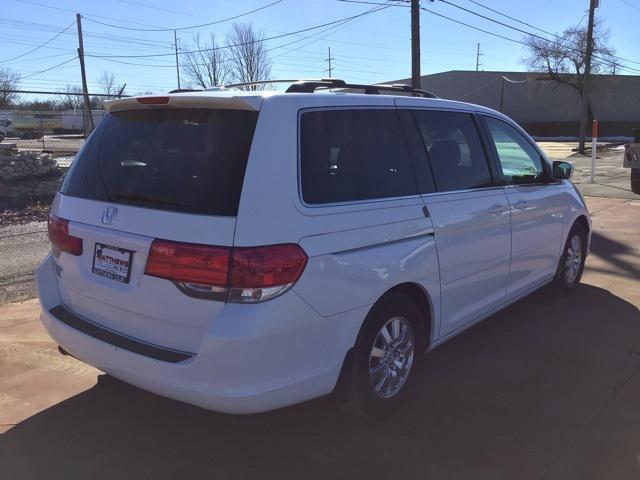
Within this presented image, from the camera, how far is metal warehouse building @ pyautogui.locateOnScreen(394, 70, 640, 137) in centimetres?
5672

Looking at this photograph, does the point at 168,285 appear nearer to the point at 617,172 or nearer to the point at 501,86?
the point at 617,172

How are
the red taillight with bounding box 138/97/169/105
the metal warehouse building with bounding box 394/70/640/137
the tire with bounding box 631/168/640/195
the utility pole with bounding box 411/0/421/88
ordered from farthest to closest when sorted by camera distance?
1. the metal warehouse building with bounding box 394/70/640/137
2. the utility pole with bounding box 411/0/421/88
3. the tire with bounding box 631/168/640/195
4. the red taillight with bounding box 138/97/169/105

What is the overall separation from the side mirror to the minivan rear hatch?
3.47 meters

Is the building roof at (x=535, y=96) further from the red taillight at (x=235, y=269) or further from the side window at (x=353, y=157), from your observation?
the red taillight at (x=235, y=269)

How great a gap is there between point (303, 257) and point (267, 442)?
1.19 meters

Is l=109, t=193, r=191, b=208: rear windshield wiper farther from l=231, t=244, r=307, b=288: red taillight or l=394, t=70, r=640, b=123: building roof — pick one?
l=394, t=70, r=640, b=123: building roof

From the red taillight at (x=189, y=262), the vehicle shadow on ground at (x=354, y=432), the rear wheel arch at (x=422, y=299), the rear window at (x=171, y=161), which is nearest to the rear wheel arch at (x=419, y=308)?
the rear wheel arch at (x=422, y=299)

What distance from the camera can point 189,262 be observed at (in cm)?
258

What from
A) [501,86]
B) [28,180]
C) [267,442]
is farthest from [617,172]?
[501,86]

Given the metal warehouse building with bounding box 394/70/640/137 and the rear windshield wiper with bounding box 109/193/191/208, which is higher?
the metal warehouse building with bounding box 394/70/640/137

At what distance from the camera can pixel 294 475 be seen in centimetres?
289

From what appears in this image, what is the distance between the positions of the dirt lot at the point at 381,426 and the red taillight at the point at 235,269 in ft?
2.40

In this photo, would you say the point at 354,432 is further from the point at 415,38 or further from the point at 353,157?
the point at 415,38

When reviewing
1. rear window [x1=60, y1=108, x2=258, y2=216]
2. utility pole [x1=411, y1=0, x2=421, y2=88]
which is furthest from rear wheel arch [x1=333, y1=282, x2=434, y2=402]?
utility pole [x1=411, y1=0, x2=421, y2=88]
